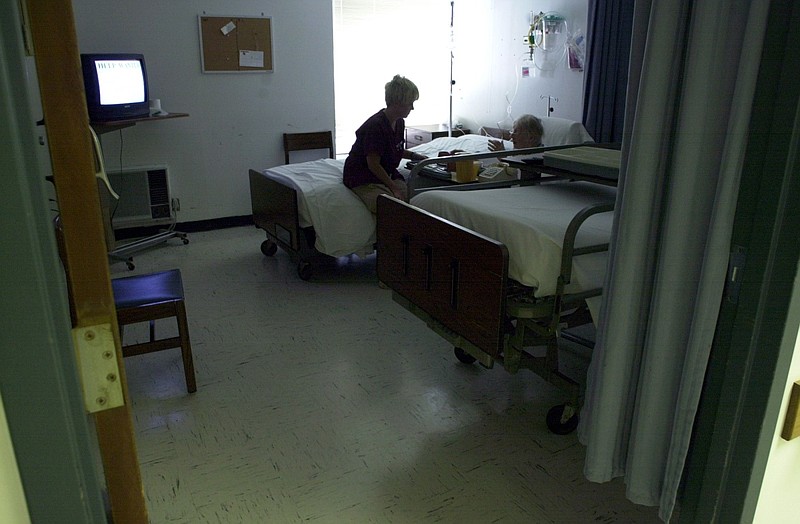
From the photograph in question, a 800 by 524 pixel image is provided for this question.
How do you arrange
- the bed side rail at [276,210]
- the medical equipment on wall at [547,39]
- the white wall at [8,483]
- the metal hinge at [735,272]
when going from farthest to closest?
1. the medical equipment on wall at [547,39]
2. the bed side rail at [276,210]
3. the metal hinge at [735,272]
4. the white wall at [8,483]

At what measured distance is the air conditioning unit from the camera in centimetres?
463

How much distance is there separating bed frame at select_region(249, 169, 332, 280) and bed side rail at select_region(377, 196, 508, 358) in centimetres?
143

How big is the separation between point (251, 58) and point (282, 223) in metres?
1.71

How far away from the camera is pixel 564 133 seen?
4504 mm

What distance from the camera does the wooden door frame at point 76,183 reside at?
0.68 meters

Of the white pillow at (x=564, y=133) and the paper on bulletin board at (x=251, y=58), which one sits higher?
the paper on bulletin board at (x=251, y=58)

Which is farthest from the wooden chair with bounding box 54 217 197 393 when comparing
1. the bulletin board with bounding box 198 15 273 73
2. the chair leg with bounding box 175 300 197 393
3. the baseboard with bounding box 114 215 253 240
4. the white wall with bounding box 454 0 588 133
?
the white wall with bounding box 454 0 588 133

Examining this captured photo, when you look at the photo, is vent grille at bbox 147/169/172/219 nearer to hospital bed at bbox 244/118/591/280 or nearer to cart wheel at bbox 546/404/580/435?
hospital bed at bbox 244/118/591/280

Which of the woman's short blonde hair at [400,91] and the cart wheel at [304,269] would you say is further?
the cart wheel at [304,269]

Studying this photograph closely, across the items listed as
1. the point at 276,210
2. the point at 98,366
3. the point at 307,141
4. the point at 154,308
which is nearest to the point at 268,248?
the point at 276,210

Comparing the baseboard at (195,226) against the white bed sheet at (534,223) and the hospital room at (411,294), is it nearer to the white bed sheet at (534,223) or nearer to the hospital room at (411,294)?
the hospital room at (411,294)

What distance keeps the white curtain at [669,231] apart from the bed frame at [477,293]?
0.38m

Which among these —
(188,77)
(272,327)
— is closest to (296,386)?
(272,327)

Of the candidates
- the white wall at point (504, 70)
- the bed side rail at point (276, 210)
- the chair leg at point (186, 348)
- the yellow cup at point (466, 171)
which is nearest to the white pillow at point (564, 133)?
the white wall at point (504, 70)
